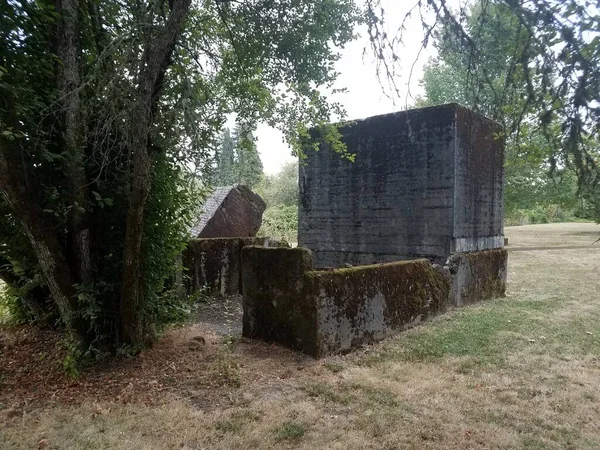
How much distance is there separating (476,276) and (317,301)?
443 centimetres

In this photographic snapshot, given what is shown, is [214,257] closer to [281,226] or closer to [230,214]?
[230,214]

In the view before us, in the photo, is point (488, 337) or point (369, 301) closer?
point (369, 301)

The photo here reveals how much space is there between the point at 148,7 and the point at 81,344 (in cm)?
348

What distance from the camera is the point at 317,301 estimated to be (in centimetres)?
470

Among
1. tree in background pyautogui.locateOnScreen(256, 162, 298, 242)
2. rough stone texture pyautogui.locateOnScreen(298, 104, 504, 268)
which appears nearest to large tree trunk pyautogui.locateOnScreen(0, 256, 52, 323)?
rough stone texture pyautogui.locateOnScreen(298, 104, 504, 268)

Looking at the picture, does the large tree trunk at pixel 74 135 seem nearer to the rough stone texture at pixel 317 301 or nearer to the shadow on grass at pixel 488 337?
the rough stone texture at pixel 317 301

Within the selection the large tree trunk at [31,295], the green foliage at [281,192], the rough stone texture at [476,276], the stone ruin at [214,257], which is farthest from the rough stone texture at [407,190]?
the green foliage at [281,192]

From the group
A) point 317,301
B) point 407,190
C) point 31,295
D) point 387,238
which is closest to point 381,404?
point 317,301

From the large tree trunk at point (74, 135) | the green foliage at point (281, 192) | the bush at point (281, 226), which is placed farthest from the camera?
the green foliage at point (281, 192)

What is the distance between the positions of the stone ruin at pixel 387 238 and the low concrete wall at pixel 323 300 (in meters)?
0.01

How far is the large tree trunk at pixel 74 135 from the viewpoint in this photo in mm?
3982

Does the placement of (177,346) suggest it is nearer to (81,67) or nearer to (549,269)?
(81,67)

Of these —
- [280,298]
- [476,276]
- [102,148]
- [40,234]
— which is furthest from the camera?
[476,276]

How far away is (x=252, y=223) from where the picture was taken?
10852 mm
